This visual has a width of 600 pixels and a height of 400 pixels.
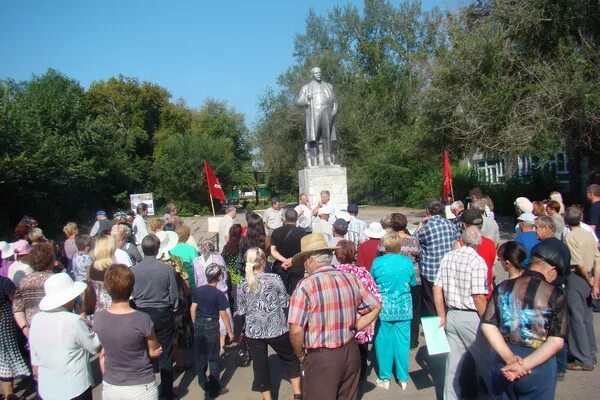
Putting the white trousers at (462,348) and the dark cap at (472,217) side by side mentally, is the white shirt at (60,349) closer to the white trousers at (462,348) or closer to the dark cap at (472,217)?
the white trousers at (462,348)

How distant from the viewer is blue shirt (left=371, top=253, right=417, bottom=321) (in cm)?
518

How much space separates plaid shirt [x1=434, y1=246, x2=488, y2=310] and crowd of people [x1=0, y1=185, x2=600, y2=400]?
0.04ft

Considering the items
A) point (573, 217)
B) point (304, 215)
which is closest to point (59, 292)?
point (573, 217)

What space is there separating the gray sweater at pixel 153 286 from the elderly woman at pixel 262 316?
2.51ft

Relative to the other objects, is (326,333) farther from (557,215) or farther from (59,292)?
(557,215)

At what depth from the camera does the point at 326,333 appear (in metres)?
3.48

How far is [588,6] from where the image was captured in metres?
14.0

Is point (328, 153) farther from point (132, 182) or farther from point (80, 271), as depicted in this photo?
point (132, 182)

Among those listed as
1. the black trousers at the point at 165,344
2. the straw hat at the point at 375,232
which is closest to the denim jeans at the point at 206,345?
the black trousers at the point at 165,344

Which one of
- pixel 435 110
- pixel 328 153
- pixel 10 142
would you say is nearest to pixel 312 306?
pixel 328 153

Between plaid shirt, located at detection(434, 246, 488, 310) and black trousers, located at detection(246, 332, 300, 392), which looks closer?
plaid shirt, located at detection(434, 246, 488, 310)

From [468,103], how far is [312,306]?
543 inches

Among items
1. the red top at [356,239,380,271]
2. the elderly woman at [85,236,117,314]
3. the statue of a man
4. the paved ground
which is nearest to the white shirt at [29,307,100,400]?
the elderly woman at [85,236,117,314]

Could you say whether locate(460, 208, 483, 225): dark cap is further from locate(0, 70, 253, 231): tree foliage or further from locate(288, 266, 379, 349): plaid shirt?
locate(0, 70, 253, 231): tree foliage
